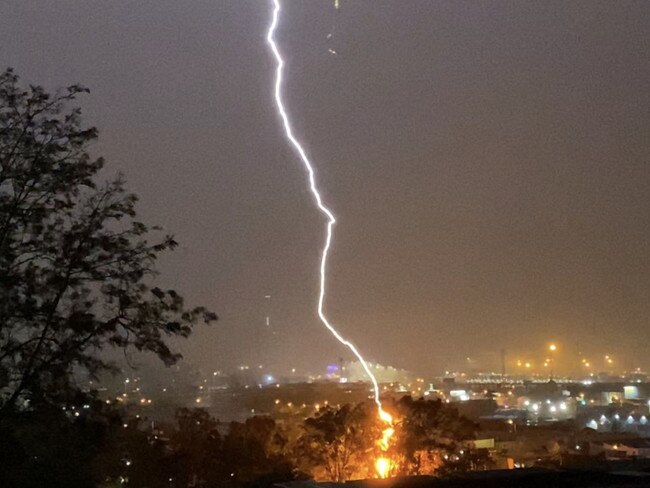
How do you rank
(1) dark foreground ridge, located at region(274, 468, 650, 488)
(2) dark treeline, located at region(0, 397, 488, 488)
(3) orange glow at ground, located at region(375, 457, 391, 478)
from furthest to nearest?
1. (3) orange glow at ground, located at region(375, 457, 391, 478)
2. (2) dark treeline, located at region(0, 397, 488, 488)
3. (1) dark foreground ridge, located at region(274, 468, 650, 488)

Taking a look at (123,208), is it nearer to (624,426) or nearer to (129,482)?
(129,482)

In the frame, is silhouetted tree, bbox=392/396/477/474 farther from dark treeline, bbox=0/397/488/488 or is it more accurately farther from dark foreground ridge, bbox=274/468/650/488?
dark foreground ridge, bbox=274/468/650/488

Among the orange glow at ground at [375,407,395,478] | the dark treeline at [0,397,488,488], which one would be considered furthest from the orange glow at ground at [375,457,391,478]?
the dark treeline at [0,397,488,488]

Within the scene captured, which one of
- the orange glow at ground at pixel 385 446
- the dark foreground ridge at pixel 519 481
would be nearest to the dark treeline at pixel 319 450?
the orange glow at ground at pixel 385 446

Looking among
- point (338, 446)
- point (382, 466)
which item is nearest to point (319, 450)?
point (338, 446)

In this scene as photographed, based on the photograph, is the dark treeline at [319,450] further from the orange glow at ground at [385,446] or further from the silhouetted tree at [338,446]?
the orange glow at ground at [385,446]

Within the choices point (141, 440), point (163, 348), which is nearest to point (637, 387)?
point (141, 440)

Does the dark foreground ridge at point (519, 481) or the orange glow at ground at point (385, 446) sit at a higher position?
the orange glow at ground at point (385, 446)

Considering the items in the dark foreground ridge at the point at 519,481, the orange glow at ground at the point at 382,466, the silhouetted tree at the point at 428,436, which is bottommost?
the dark foreground ridge at the point at 519,481
